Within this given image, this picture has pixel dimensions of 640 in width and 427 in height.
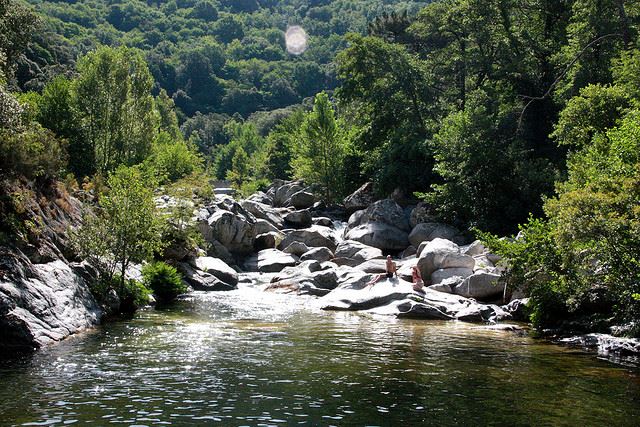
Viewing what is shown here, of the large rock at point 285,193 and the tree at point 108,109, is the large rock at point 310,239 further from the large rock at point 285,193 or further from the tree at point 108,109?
the tree at point 108,109

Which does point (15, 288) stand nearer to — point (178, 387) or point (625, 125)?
point (178, 387)

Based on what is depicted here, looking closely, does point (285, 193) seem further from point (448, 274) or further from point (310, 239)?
point (448, 274)

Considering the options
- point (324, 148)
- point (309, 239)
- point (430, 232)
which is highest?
point (324, 148)

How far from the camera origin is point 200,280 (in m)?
39.0

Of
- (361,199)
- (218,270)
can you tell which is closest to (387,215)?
(361,199)

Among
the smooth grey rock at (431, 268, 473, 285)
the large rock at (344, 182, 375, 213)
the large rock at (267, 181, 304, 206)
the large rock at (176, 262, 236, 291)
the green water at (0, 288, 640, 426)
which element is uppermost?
the large rock at (267, 181, 304, 206)

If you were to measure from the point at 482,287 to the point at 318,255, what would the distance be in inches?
619

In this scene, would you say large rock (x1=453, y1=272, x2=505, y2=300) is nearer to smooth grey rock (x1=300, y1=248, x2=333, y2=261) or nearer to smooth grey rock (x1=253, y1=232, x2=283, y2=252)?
smooth grey rock (x1=300, y1=248, x2=333, y2=261)

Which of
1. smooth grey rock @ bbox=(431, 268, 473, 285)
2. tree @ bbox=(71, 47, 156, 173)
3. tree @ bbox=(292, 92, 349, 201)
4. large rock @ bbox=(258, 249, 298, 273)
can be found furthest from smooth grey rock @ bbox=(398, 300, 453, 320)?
tree @ bbox=(71, 47, 156, 173)

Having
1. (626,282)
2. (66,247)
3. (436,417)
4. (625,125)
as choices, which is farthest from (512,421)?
(66,247)

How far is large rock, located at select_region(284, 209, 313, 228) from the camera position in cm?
5956

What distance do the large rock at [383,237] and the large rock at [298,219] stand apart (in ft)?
31.7

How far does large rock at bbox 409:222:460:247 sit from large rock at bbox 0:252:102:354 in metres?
27.6

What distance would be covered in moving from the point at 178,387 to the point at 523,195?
34261 mm
